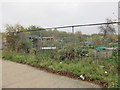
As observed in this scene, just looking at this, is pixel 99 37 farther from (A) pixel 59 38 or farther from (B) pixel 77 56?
(A) pixel 59 38

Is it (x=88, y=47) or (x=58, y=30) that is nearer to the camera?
(x=88, y=47)

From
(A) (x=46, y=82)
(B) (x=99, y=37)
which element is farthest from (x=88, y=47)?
(A) (x=46, y=82)

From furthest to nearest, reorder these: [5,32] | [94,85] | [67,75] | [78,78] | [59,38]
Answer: [5,32], [59,38], [67,75], [78,78], [94,85]

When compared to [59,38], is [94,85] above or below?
below

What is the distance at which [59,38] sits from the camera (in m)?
4.86

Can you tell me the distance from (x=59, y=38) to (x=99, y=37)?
7.41ft

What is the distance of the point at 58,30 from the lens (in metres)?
4.92

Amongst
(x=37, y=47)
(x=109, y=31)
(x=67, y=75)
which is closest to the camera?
(x=67, y=75)

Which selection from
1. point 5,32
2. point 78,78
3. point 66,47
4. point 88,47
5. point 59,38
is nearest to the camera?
point 78,78

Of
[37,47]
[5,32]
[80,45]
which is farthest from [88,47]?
[5,32]

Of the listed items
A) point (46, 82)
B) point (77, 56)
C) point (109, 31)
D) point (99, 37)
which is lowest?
point (46, 82)

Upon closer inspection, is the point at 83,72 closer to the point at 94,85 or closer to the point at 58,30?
the point at 94,85

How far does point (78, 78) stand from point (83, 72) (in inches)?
11.8

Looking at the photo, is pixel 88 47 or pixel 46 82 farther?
pixel 88 47
